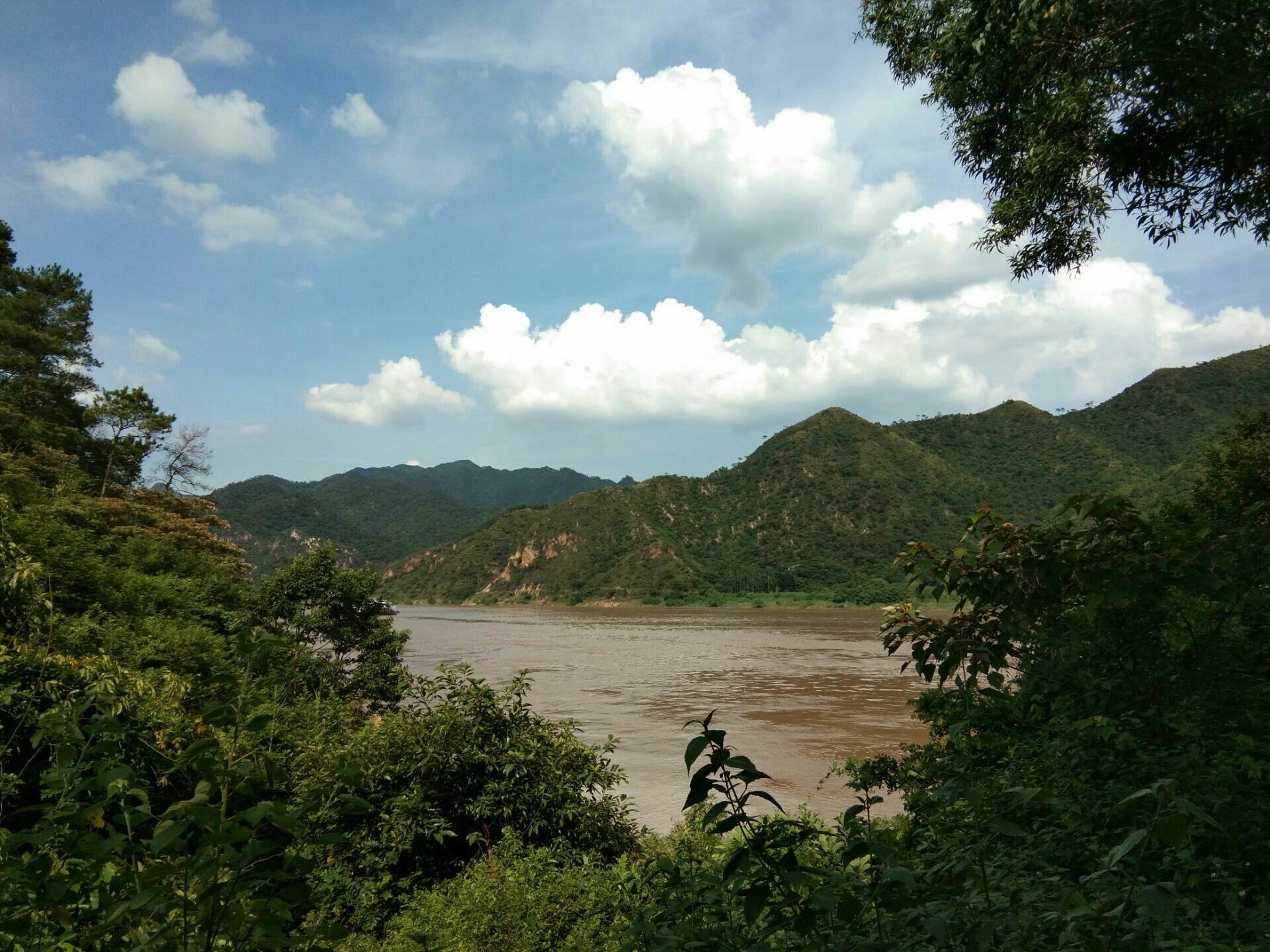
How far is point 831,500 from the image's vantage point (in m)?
103

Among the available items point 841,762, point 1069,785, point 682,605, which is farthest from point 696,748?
point 682,605

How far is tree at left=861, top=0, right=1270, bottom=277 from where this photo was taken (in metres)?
4.67

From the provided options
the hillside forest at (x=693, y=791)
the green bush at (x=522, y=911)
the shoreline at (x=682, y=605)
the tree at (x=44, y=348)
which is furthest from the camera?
the shoreline at (x=682, y=605)

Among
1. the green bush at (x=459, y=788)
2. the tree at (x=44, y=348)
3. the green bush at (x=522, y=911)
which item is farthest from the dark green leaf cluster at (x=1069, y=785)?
the tree at (x=44, y=348)

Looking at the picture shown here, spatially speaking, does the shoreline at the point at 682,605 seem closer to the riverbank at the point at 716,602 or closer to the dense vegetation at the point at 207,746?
the riverbank at the point at 716,602

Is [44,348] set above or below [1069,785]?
above

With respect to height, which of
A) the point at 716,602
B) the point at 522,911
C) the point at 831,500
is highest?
the point at 831,500

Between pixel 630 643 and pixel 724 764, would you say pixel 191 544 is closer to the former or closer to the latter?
pixel 724 764

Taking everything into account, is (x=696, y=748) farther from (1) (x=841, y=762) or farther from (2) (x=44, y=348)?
(2) (x=44, y=348)

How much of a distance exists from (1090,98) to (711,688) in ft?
80.2

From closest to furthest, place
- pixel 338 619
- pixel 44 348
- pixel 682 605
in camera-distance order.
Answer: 1. pixel 338 619
2. pixel 44 348
3. pixel 682 605

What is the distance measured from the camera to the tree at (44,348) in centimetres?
2127

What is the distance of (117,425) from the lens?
2444cm

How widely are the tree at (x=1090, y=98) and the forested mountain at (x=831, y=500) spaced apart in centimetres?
7256
